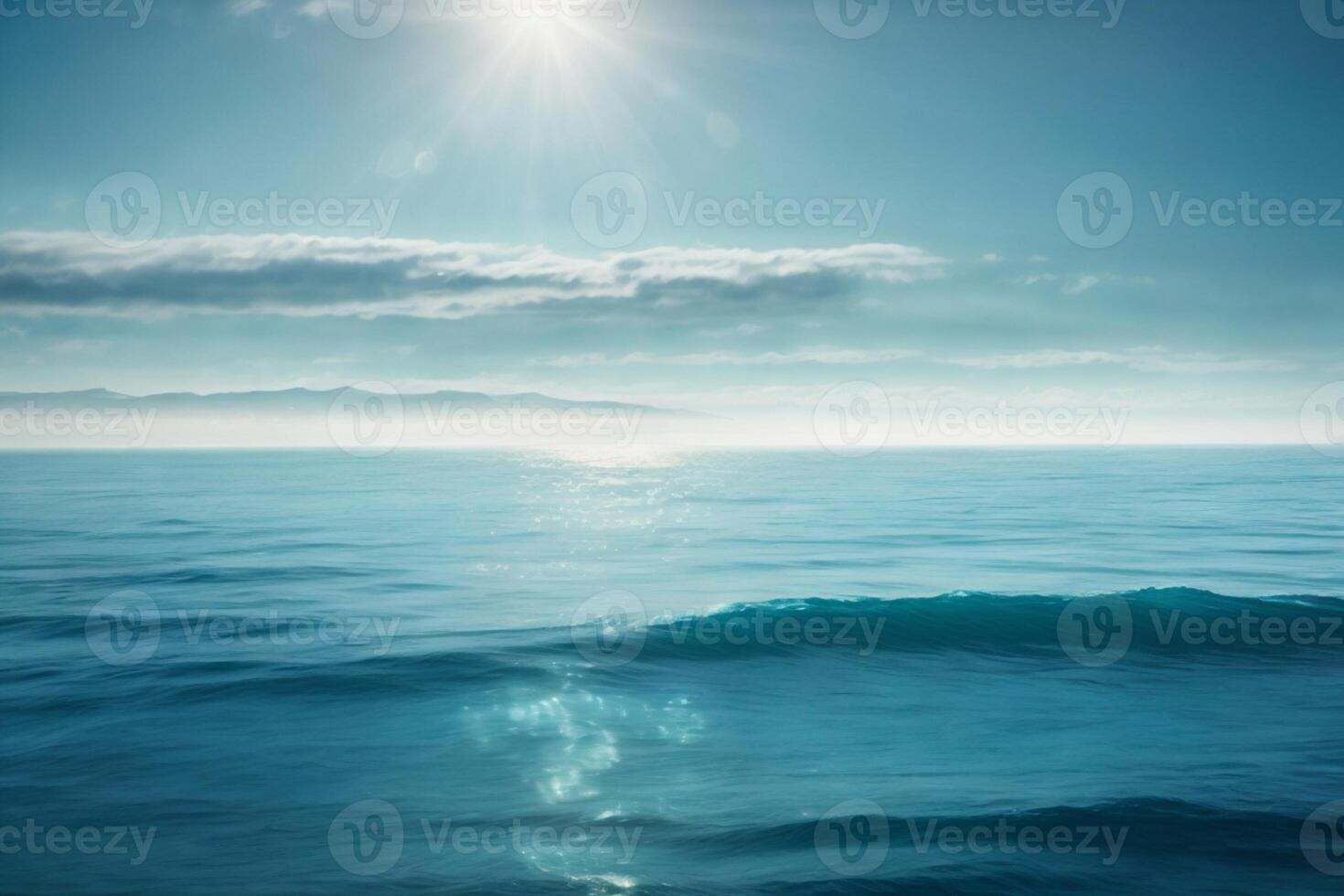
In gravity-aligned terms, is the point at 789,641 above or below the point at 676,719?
above

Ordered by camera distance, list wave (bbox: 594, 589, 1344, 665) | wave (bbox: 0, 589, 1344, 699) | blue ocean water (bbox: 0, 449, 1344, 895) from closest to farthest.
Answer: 1. blue ocean water (bbox: 0, 449, 1344, 895)
2. wave (bbox: 0, 589, 1344, 699)
3. wave (bbox: 594, 589, 1344, 665)

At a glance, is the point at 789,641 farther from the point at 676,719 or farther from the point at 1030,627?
the point at 1030,627

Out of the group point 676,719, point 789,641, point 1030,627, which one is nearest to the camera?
point 676,719

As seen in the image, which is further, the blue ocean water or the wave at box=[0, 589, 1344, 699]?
the wave at box=[0, 589, 1344, 699]

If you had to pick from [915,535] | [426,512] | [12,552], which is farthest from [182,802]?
[426,512]

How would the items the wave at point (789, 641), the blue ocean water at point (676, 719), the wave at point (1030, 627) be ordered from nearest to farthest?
the blue ocean water at point (676, 719)
the wave at point (789, 641)
the wave at point (1030, 627)

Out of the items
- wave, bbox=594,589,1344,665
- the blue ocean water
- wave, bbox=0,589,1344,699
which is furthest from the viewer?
wave, bbox=594,589,1344,665

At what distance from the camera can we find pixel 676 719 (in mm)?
13516

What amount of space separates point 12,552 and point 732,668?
28.7 metres

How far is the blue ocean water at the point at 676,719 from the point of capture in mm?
8523

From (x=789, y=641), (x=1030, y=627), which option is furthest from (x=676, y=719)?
(x=1030, y=627)

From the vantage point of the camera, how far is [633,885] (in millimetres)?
7988

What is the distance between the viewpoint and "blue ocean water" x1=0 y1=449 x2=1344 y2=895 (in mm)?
8523

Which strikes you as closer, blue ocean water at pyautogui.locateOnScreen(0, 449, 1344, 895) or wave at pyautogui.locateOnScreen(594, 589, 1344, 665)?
blue ocean water at pyautogui.locateOnScreen(0, 449, 1344, 895)
